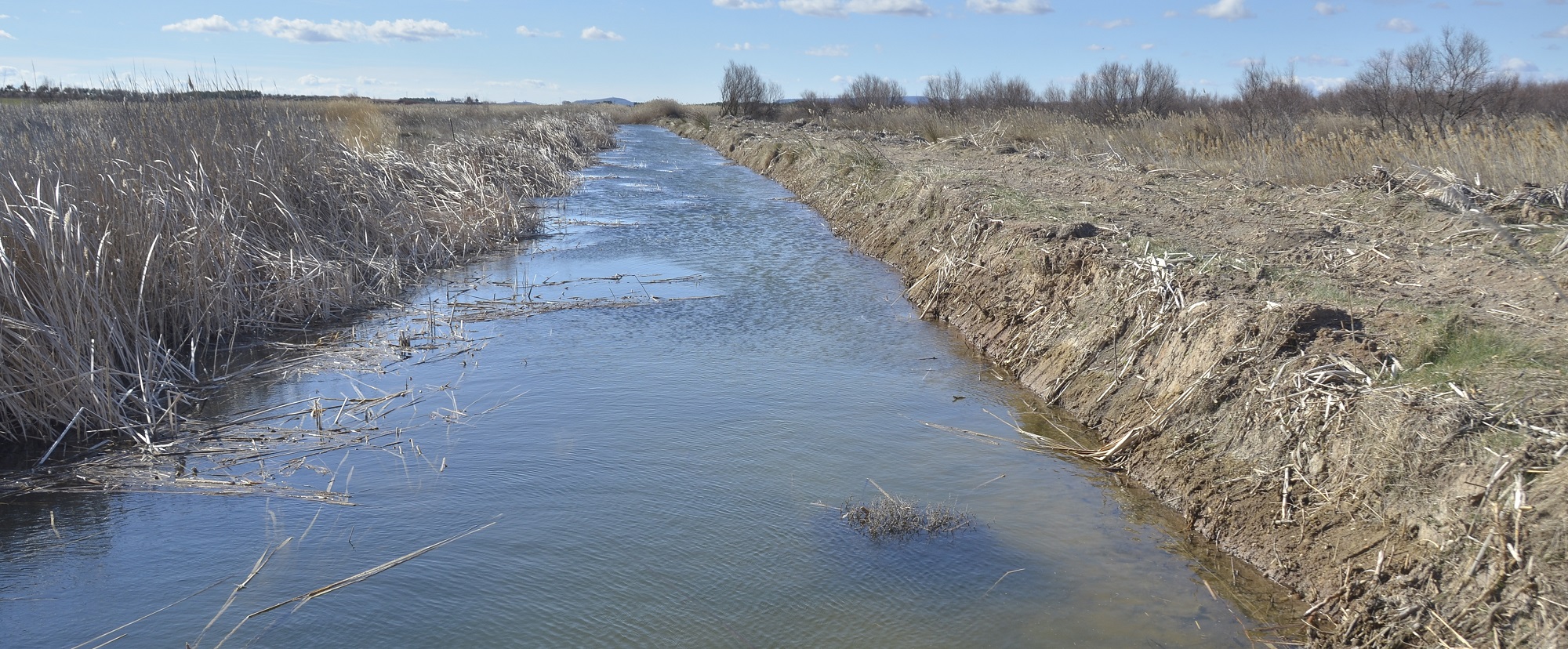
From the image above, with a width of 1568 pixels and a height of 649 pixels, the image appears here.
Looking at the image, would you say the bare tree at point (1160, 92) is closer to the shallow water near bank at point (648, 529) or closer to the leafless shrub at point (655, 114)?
the shallow water near bank at point (648, 529)

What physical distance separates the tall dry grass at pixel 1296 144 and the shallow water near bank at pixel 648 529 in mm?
5491

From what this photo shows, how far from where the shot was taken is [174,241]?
7.39 metres

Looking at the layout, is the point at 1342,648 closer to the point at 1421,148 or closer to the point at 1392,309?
the point at 1392,309

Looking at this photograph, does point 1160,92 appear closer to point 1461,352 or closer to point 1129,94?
point 1129,94

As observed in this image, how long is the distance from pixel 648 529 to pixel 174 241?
5179 millimetres

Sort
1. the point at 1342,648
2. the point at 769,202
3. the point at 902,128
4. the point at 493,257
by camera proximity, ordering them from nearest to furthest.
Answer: the point at 1342,648
the point at 493,257
the point at 769,202
the point at 902,128

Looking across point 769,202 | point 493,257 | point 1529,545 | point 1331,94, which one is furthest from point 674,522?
point 1331,94

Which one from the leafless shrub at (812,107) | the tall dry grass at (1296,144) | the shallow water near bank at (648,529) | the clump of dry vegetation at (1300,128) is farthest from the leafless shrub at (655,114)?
the shallow water near bank at (648,529)

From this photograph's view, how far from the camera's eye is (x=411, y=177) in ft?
43.5

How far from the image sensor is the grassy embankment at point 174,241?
5.73 meters

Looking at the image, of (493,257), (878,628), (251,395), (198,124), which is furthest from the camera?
(493,257)

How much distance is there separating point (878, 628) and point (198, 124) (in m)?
8.65

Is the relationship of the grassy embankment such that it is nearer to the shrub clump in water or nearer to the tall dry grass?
the shrub clump in water

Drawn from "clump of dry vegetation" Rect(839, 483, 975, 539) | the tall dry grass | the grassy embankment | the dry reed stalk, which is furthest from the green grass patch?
the grassy embankment
